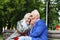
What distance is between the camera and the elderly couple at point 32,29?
502 cm

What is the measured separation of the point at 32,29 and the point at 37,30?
0.57 ft

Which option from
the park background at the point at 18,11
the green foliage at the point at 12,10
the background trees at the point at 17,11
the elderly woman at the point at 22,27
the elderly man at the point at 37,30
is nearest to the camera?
the elderly man at the point at 37,30

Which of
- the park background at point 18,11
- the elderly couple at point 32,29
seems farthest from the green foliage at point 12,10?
the elderly couple at point 32,29

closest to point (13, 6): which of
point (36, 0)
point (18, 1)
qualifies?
point (18, 1)

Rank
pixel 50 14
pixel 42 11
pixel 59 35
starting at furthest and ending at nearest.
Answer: pixel 42 11 < pixel 50 14 < pixel 59 35

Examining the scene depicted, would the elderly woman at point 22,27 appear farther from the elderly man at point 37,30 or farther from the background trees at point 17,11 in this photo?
the background trees at point 17,11

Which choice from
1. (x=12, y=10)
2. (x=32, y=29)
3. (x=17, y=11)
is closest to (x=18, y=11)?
(x=17, y=11)

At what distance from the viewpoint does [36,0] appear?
3544 centimetres

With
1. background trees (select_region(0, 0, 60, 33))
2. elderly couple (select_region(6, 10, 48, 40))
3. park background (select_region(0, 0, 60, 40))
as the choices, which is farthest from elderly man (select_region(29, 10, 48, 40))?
background trees (select_region(0, 0, 60, 33))

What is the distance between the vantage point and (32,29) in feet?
16.9

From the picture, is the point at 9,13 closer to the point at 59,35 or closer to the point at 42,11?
the point at 42,11

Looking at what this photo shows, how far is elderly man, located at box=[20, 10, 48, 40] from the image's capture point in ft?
16.4

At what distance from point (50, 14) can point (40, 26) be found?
1068 inches

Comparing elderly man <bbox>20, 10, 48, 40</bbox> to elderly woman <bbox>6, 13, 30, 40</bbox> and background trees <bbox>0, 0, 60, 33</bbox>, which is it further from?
background trees <bbox>0, 0, 60, 33</bbox>
